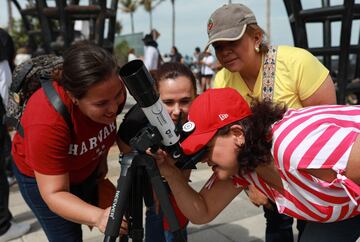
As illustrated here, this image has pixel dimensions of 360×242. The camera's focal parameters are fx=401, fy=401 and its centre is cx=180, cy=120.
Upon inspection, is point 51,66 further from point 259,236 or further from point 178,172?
point 259,236

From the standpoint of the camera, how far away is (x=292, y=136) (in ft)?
4.58

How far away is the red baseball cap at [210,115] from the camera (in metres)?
1.43

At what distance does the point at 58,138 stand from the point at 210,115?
0.65m

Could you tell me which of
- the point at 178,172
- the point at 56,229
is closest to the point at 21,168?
the point at 56,229

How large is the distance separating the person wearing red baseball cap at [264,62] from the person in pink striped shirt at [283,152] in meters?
0.36

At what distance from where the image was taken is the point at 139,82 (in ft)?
3.95

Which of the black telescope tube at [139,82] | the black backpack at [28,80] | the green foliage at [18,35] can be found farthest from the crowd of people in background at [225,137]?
the green foliage at [18,35]

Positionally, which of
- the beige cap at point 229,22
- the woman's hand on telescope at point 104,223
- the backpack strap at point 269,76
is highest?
the beige cap at point 229,22

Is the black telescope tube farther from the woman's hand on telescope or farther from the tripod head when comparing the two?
the woman's hand on telescope

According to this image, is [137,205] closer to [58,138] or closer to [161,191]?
[161,191]

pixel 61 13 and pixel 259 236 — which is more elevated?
pixel 61 13

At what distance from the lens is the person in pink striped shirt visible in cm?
135

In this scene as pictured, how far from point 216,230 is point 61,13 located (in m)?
2.79

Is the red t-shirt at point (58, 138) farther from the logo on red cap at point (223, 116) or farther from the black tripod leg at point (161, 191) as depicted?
the logo on red cap at point (223, 116)
